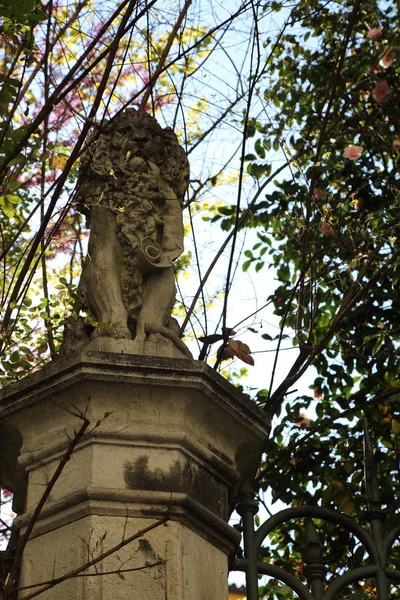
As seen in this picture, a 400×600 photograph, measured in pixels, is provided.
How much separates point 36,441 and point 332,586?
3.48 ft

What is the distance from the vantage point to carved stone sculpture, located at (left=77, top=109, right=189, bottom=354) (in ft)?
12.0

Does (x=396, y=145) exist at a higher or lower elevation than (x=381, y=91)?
lower

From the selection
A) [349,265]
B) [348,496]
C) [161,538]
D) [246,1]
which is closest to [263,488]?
[348,496]

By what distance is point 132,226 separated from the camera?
3748mm

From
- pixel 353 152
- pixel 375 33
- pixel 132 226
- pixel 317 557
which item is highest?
pixel 375 33

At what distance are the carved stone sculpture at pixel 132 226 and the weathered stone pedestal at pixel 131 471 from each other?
271mm

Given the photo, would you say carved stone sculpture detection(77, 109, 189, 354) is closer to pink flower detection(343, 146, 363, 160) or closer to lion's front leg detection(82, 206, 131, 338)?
lion's front leg detection(82, 206, 131, 338)

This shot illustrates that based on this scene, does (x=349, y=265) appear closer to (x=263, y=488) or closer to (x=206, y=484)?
(x=263, y=488)

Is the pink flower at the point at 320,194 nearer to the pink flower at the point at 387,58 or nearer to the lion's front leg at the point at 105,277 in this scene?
the pink flower at the point at 387,58

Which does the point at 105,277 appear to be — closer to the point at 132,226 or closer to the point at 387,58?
the point at 132,226

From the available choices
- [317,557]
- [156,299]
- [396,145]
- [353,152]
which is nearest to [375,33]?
[396,145]

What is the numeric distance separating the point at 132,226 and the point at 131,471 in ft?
3.04

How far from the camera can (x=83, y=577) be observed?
3.01 metres

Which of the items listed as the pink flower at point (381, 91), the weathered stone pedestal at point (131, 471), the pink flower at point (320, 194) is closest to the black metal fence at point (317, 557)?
the weathered stone pedestal at point (131, 471)
